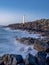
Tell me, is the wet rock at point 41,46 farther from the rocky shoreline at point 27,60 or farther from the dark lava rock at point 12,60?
the dark lava rock at point 12,60

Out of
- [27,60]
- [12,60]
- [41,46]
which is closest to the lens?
[27,60]

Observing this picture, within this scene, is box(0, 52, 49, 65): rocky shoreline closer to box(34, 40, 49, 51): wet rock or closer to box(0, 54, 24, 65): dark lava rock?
box(0, 54, 24, 65): dark lava rock

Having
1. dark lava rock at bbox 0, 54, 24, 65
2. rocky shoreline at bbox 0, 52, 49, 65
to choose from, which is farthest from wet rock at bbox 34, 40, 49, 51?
dark lava rock at bbox 0, 54, 24, 65

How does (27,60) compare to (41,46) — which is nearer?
(27,60)

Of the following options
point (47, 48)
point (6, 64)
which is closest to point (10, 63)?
point (6, 64)

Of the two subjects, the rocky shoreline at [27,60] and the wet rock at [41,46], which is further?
the wet rock at [41,46]

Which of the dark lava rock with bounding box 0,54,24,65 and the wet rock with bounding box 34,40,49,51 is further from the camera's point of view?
the wet rock with bounding box 34,40,49,51

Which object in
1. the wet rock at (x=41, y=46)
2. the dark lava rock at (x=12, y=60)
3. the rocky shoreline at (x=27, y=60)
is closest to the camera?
the rocky shoreline at (x=27, y=60)

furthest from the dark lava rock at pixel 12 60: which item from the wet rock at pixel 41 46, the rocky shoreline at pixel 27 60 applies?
the wet rock at pixel 41 46

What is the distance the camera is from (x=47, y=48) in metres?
11.2

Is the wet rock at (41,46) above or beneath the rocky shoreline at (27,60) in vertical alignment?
beneath

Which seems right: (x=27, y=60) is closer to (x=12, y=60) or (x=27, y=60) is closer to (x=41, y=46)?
Result: (x=12, y=60)

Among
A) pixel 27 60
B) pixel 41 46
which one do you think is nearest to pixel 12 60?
pixel 27 60

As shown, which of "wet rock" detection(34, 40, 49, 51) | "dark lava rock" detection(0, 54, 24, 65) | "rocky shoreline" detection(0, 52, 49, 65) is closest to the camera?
"rocky shoreline" detection(0, 52, 49, 65)
